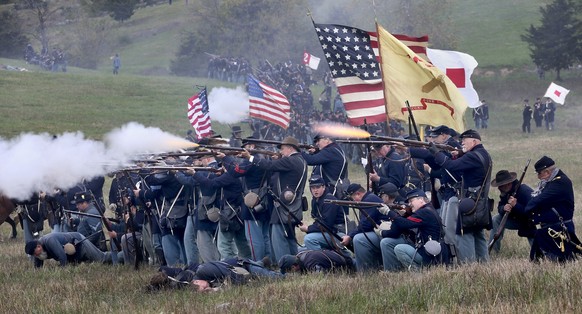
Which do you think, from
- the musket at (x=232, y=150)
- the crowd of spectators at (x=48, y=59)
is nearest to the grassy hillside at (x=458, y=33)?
the crowd of spectators at (x=48, y=59)

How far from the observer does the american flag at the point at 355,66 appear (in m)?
14.2

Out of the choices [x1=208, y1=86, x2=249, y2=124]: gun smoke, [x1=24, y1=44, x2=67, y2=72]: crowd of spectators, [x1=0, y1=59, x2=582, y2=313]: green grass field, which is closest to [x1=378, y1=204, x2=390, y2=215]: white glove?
[x1=0, y1=59, x2=582, y2=313]: green grass field

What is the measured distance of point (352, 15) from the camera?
6638cm

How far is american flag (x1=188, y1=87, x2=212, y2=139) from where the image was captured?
20469 mm

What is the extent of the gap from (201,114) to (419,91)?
833 centimetres

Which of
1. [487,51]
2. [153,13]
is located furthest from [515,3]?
[153,13]

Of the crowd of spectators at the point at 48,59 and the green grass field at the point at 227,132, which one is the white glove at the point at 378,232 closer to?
the green grass field at the point at 227,132

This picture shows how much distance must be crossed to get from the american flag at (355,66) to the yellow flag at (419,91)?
81 centimetres

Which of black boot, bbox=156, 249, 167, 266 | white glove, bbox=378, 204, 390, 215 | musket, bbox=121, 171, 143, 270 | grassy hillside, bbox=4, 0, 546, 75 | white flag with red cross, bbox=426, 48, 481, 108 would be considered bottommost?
black boot, bbox=156, 249, 167, 266

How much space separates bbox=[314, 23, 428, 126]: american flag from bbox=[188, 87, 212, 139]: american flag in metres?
6.60

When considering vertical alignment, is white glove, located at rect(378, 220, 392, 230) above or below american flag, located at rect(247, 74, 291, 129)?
below

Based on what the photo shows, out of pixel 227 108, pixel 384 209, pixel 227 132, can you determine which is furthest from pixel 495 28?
pixel 384 209

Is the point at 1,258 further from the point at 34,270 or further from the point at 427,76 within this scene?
the point at 427,76

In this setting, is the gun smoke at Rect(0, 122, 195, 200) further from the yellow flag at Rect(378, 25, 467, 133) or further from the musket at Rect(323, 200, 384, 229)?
the musket at Rect(323, 200, 384, 229)
